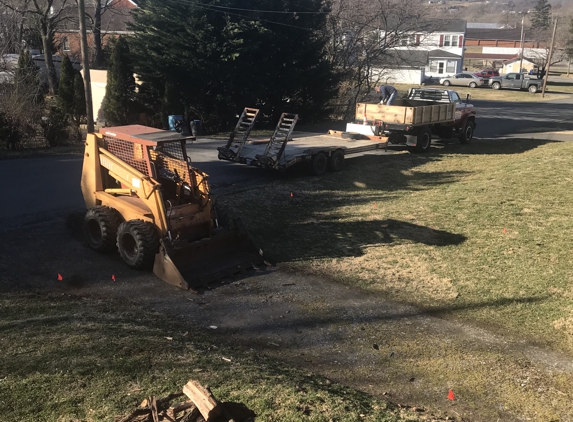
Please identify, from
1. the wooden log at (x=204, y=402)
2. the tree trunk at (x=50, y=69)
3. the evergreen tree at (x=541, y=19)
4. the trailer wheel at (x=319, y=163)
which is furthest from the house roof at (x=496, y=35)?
the wooden log at (x=204, y=402)

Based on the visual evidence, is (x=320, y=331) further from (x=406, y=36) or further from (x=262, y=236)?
(x=406, y=36)

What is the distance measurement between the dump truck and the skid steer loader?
10.1m

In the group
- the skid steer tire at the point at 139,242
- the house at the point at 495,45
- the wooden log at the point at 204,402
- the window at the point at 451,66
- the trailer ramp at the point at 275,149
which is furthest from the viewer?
the house at the point at 495,45

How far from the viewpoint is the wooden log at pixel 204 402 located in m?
4.25

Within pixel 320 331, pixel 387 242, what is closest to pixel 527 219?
pixel 387 242

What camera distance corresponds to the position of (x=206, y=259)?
952cm

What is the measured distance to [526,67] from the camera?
76.8m

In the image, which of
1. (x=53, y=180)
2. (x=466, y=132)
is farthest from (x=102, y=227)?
(x=466, y=132)

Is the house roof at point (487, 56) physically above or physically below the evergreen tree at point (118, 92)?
above

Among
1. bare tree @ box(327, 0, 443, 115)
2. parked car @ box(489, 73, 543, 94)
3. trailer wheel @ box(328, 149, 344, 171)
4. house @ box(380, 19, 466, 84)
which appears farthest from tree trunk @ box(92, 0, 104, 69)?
parked car @ box(489, 73, 543, 94)

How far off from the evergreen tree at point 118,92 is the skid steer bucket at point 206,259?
16641 millimetres

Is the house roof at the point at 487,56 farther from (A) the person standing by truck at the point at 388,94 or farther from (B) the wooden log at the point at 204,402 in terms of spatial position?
(B) the wooden log at the point at 204,402

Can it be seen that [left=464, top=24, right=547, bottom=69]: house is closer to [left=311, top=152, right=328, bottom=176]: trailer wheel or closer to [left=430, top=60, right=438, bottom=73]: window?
[left=430, top=60, right=438, bottom=73]: window

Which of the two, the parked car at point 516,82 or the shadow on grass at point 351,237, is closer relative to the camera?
the shadow on grass at point 351,237
